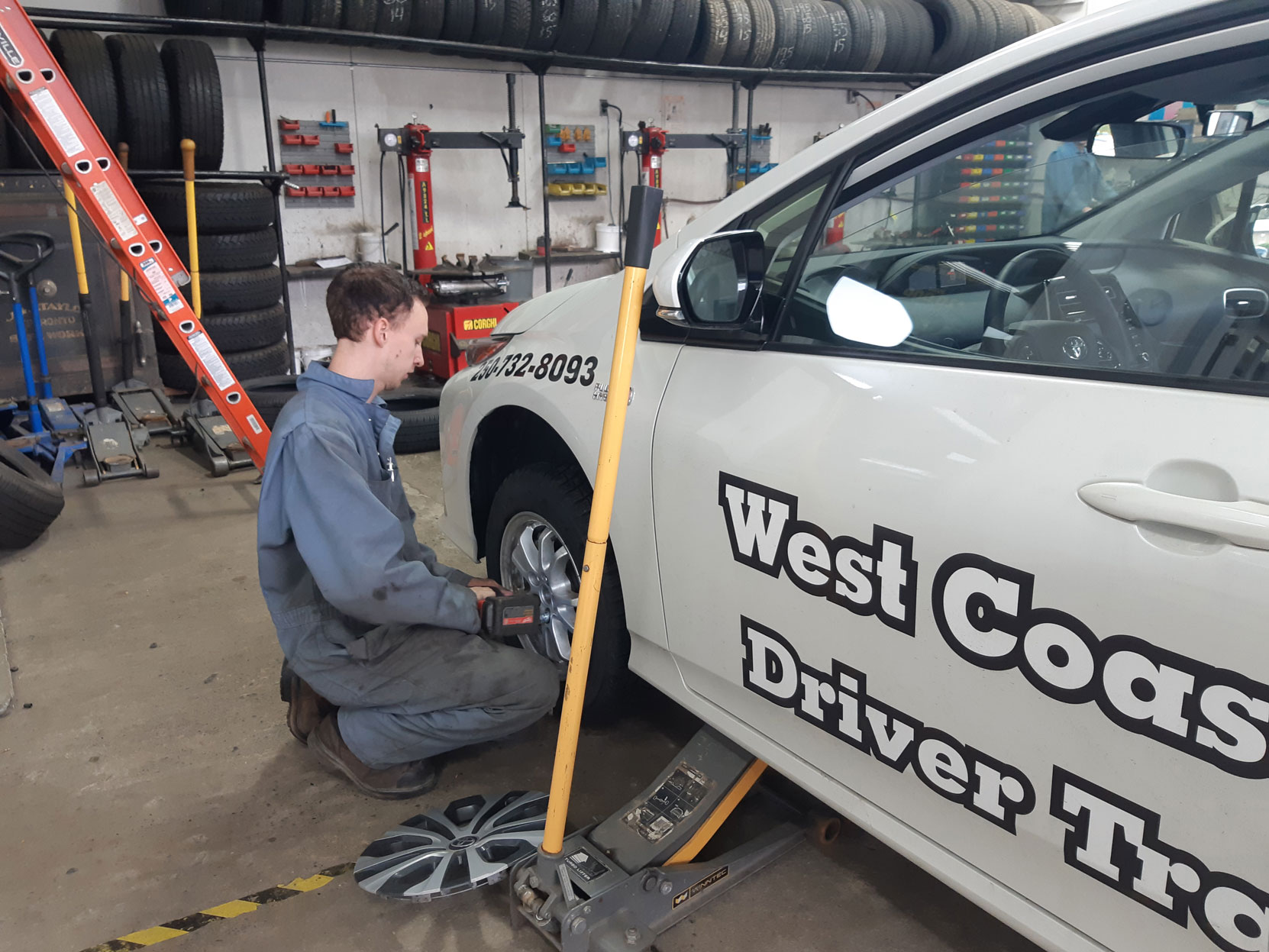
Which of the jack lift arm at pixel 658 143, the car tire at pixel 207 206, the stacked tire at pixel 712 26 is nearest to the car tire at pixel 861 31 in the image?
the stacked tire at pixel 712 26

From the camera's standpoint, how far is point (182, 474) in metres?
4.88

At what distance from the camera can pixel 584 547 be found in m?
2.21

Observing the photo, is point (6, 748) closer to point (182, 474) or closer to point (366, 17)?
point (182, 474)

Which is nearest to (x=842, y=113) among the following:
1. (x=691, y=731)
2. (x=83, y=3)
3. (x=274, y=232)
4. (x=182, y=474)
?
(x=274, y=232)

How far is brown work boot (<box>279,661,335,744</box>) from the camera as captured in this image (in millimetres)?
2436

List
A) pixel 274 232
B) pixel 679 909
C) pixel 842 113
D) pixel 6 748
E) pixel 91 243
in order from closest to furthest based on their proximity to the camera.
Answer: pixel 679 909, pixel 6 748, pixel 91 243, pixel 274 232, pixel 842 113

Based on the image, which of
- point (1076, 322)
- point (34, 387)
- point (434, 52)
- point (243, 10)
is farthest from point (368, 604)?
point (434, 52)

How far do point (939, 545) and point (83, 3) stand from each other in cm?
710

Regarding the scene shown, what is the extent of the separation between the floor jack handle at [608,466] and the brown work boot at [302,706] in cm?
98

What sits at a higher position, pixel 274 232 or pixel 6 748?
pixel 274 232

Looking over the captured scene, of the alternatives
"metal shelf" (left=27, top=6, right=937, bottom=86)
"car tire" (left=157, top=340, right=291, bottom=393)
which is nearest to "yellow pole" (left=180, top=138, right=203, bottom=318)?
"car tire" (left=157, top=340, right=291, bottom=393)

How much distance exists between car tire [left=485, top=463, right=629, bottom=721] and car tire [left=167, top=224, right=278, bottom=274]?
14.2 ft

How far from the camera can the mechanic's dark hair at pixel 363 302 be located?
2123mm

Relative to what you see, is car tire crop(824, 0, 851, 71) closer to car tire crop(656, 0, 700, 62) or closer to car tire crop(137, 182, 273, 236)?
car tire crop(656, 0, 700, 62)
